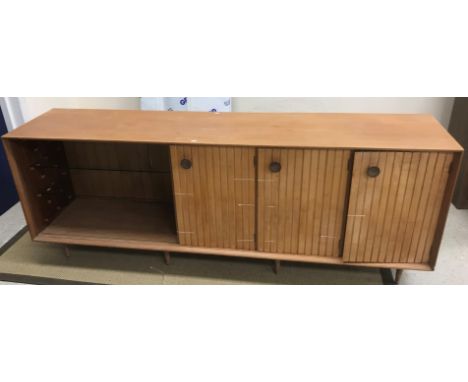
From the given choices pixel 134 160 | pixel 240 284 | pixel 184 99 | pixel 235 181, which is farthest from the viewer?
pixel 184 99

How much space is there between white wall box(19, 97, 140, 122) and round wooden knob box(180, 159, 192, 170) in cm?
163

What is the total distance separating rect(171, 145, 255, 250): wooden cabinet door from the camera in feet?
6.67

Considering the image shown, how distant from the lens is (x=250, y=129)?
2135mm

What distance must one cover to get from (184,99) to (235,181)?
141 centimetres

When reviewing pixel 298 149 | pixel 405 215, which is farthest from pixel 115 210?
pixel 405 215

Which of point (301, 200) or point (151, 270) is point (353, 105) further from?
point (151, 270)

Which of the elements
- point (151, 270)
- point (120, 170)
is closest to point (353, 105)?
point (120, 170)

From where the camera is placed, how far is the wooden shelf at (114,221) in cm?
Answer: 245

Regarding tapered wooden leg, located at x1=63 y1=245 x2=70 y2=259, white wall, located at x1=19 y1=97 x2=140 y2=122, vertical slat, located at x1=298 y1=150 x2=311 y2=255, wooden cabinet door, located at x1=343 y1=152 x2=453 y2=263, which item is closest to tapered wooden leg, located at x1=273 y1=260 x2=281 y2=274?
vertical slat, located at x1=298 y1=150 x2=311 y2=255

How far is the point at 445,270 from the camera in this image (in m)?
2.37

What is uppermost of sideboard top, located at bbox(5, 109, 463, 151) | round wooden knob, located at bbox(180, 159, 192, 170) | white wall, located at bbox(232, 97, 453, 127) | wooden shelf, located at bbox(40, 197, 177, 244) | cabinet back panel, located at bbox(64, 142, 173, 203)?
sideboard top, located at bbox(5, 109, 463, 151)

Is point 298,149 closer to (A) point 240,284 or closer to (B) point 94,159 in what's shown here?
(A) point 240,284

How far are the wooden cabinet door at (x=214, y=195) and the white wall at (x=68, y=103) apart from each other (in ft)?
5.26

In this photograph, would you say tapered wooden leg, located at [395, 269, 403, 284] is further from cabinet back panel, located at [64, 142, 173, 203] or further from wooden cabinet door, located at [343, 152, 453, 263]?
cabinet back panel, located at [64, 142, 173, 203]
